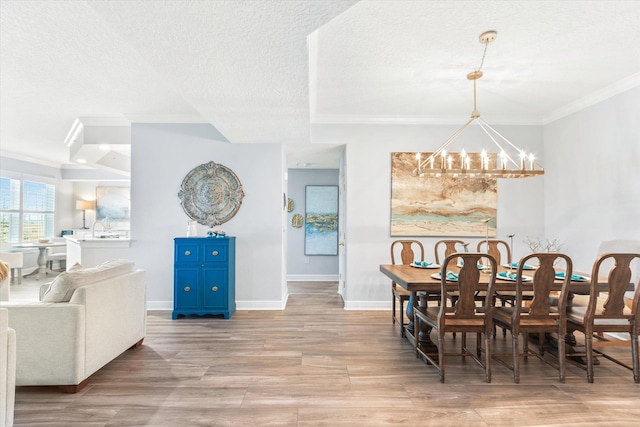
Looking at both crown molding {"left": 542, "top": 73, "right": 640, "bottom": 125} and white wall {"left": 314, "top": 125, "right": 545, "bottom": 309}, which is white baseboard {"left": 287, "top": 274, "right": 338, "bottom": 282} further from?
crown molding {"left": 542, "top": 73, "right": 640, "bottom": 125}

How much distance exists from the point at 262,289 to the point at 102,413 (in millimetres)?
2760

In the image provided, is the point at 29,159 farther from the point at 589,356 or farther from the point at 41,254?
the point at 589,356

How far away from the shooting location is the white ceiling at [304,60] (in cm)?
207

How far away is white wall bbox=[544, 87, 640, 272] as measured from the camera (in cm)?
368

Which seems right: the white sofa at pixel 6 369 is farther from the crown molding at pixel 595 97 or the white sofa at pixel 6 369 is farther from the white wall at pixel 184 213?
the crown molding at pixel 595 97

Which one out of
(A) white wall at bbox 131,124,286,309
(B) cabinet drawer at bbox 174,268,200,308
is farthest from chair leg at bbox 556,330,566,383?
(B) cabinet drawer at bbox 174,268,200,308

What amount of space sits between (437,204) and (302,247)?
3.27m

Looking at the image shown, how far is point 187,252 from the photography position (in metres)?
4.41

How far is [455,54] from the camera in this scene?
3107 millimetres

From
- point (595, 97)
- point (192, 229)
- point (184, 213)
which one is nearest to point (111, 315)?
point (192, 229)

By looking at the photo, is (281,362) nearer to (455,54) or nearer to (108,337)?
(108,337)

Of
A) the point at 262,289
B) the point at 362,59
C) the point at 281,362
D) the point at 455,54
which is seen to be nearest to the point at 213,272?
the point at 262,289

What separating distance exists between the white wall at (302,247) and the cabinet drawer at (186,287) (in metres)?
3.08

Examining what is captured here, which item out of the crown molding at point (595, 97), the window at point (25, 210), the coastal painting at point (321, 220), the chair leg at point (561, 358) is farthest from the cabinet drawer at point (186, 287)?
the window at point (25, 210)
